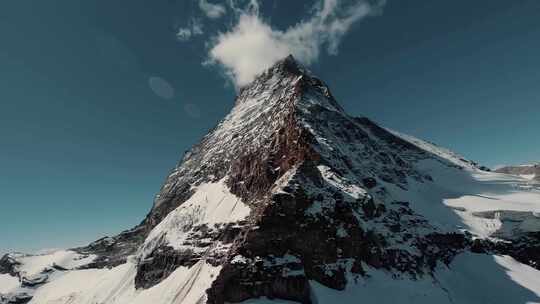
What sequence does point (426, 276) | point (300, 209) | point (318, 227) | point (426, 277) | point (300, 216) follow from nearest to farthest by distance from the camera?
point (300, 216), point (318, 227), point (300, 209), point (426, 277), point (426, 276)

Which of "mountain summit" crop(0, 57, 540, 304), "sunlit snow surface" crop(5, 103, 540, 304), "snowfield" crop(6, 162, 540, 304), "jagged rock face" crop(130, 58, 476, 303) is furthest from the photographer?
"sunlit snow surface" crop(5, 103, 540, 304)

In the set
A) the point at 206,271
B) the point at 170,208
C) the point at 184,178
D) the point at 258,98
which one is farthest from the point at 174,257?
the point at 258,98

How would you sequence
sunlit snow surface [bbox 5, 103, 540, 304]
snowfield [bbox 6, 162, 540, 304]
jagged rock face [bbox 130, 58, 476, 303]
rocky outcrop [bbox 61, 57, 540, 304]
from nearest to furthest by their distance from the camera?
jagged rock face [bbox 130, 58, 476, 303] → rocky outcrop [bbox 61, 57, 540, 304] → snowfield [bbox 6, 162, 540, 304] → sunlit snow surface [bbox 5, 103, 540, 304]

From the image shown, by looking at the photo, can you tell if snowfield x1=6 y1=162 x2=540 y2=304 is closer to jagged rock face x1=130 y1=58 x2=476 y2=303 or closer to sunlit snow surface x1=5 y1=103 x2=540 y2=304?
sunlit snow surface x1=5 y1=103 x2=540 y2=304

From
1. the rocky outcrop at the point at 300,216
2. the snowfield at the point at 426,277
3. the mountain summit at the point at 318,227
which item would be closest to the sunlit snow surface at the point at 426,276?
the snowfield at the point at 426,277

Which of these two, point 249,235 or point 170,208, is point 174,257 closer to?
point 249,235

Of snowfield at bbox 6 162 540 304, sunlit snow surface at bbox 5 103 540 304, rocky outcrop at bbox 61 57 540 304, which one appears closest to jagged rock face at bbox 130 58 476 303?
rocky outcrop at bbox 61 57 540 304

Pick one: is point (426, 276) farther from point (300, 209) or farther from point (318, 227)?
point (300, 209)

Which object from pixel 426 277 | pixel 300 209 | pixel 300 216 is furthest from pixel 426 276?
pixel 300 209
